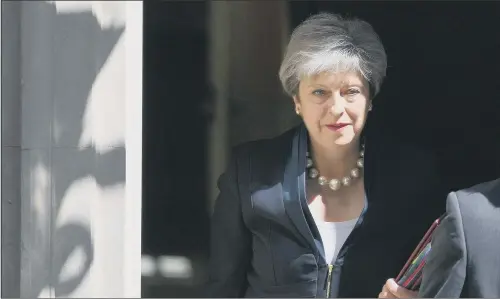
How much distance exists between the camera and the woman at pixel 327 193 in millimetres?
3629

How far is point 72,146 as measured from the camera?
329cm

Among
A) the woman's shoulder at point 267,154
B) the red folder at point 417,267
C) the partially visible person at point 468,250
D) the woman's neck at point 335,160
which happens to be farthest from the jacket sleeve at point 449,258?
the woman's shoulder at point 267,154

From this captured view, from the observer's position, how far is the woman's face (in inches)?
142

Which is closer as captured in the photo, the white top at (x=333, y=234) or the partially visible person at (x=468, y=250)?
the partially visible person at (x=468, y=250)

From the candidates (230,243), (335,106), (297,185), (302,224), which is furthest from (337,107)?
(230,243)

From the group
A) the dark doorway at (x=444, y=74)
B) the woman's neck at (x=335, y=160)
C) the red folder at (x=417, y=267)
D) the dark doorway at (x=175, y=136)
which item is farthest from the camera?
the dark doorway at (x=175, y=136)

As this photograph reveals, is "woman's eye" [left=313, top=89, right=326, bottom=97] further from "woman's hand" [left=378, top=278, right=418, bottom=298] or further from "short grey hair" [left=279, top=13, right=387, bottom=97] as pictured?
"woman's hand" [left=378, top=278, right=418, bottom=298]

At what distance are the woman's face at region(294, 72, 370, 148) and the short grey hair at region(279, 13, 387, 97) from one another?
0.03 meters

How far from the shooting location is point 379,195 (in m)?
3.69

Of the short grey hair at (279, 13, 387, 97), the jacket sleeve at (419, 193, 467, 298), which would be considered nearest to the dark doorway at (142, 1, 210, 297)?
the short grey hair at (279, 13, 387, 97)

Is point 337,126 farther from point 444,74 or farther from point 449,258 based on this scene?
point 449,258

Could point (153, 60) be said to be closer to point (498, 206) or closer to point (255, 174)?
point (255, 174)

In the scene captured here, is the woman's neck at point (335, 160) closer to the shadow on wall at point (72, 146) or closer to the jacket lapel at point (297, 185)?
the jacket lapel at point (297, 185)

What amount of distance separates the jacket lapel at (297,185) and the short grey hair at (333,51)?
0.60 feet
